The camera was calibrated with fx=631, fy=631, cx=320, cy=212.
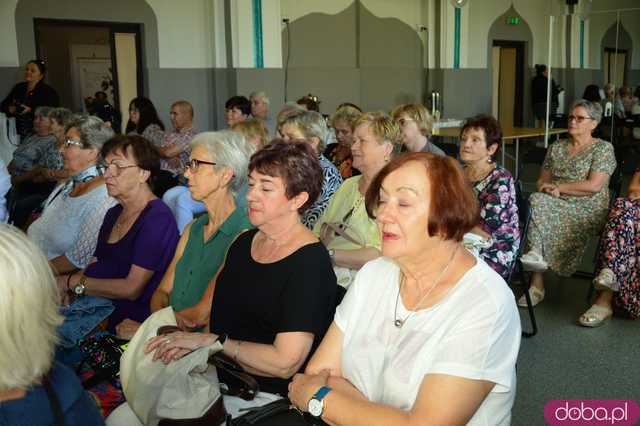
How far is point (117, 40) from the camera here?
27.7 feet

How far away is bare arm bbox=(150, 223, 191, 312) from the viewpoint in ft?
8.24

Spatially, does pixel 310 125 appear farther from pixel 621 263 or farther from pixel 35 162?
pixel 35 162

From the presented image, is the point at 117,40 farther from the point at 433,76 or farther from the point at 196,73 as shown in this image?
the point at 433,76

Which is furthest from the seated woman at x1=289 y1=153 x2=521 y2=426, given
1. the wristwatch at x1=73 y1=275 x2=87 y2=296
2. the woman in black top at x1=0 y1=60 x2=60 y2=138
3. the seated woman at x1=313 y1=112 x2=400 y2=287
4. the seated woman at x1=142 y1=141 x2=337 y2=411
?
the woman in black top at x1=0 y1=60 x2=60 y2=138

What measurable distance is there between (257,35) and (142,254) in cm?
658

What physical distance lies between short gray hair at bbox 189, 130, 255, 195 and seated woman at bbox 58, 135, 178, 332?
350 mm

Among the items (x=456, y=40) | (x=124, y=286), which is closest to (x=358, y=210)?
(x=124, y=286)

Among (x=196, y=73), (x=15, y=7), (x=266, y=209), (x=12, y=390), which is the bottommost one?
(x=12, y=390)

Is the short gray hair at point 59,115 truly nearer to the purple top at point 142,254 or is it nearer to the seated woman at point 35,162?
the seated woman at point 35,162

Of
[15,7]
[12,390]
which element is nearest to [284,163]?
[12,390]

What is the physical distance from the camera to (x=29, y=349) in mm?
1242

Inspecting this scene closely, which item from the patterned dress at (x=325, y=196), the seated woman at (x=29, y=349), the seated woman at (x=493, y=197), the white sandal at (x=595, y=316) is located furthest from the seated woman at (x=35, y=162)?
the seated woman at (x=29, y=349)

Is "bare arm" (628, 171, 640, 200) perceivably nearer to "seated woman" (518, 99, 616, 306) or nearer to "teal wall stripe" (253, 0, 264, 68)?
"seated woman" (518, 99, 616, 306)

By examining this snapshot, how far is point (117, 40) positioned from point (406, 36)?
17.2 feet
